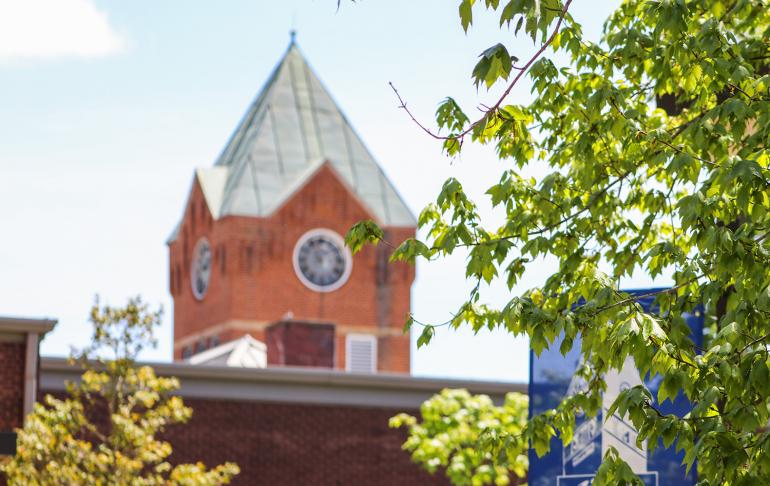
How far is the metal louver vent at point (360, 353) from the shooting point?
7131cm

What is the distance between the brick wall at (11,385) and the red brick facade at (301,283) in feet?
149

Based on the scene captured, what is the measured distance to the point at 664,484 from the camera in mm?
12781

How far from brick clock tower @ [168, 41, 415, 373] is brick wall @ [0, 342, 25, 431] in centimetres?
4483

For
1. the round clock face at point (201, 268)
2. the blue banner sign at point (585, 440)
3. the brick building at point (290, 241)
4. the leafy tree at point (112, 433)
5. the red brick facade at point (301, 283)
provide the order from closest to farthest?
the blue banner sign at point (585, 440) → the leafy tree at point (112, 433) → the red brick facade at point (301, 283) → the brick building at point (290, 241) → the round clock face at point (201, 268)

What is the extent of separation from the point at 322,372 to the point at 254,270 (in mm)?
42348

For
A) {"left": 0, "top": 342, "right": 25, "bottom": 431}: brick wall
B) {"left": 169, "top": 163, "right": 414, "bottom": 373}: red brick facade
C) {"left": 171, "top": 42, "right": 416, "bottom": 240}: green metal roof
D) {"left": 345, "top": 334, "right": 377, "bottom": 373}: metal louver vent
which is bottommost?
{"left": 0, "top": 342, "right": 25, "bottom": 431}: brick wall

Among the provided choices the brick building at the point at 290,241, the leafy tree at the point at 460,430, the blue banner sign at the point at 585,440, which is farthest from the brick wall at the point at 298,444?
the brick building at the point at 290,241

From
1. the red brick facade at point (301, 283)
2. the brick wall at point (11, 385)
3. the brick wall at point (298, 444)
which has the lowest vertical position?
the brick wall at point (298, 444)

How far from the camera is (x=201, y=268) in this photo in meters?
76.2

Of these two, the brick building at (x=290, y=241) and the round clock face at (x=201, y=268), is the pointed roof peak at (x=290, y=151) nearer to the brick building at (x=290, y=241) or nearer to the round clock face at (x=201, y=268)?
the brick building at (x=290, y=241)

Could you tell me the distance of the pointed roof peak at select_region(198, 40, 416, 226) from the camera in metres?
72.7

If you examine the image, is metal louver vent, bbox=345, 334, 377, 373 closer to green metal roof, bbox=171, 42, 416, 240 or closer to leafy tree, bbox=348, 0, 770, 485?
green metal roof, bbox=171, 42, 416, 240

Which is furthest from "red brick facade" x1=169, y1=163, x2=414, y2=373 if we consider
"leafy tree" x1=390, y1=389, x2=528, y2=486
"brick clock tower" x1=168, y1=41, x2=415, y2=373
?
"leafy tree" x1=390, y1=389, x2=528, y2=486

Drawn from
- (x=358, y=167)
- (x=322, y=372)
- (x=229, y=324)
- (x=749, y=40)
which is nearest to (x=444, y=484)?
(x=322, y=372)
